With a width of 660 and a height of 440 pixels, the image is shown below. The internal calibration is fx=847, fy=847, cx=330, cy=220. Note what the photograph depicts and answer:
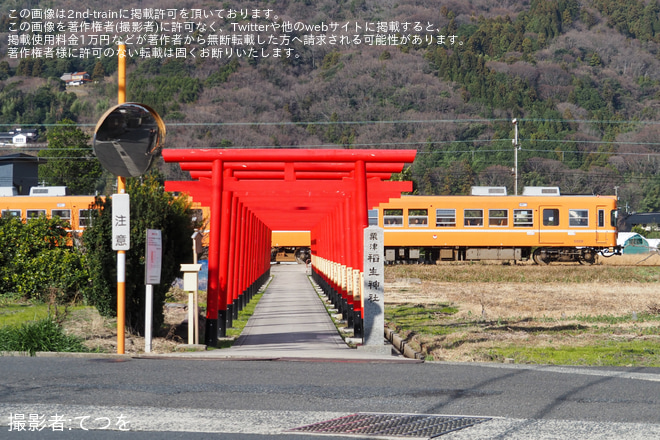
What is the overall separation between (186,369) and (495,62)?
139 meters

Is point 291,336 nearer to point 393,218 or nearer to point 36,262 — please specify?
point 36,262

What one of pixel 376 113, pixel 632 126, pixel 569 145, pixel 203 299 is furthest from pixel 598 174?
pixel 203 299

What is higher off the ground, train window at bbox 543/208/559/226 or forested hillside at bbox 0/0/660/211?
forested hillside at bbox 0/0/660/211

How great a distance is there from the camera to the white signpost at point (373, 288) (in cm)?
1229

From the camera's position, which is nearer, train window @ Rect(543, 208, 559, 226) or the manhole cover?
the manhole cover

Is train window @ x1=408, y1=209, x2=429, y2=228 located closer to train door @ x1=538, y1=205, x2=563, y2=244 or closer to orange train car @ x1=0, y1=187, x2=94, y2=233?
train door @ x1=538, y1=205, x2=563, y2=244

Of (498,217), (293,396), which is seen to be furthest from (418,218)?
(293,396)

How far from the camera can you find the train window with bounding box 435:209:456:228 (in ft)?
134

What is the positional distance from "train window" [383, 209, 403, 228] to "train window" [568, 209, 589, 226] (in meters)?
8.25

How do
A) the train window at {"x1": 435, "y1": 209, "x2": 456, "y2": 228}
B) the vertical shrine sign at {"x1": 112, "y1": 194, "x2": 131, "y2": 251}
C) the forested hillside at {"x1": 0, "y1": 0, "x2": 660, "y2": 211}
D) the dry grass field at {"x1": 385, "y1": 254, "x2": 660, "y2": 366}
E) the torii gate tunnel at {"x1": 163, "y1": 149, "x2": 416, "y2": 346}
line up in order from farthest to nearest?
the forested hillside at {"x1": 0, "y1": 0, "x2": 660, "y2": 211}, the train window at {"x1": 435, "y1": 209, "x2": 456, "y2": 228}, the torii gate tunnel at {"x1": 163, "y1": 149, "x2": 416, "y2": 346}, the dry grass field at {"x1": 385, "y1": 254, "x2": 660, "y2": 366}, the vertical shrine sign at {"x1": 112, "y1": 194, "x2": 131, "y2": 251}

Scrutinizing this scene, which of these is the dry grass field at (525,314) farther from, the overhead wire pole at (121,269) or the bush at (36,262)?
the bush at (36,262)

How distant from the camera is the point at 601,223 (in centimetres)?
4119

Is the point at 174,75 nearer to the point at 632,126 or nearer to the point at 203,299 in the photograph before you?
the point at 632,126

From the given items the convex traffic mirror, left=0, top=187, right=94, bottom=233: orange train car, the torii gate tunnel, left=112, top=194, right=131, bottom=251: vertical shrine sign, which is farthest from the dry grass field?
left=0, top=187, right=94, bottom=233: orange train car
